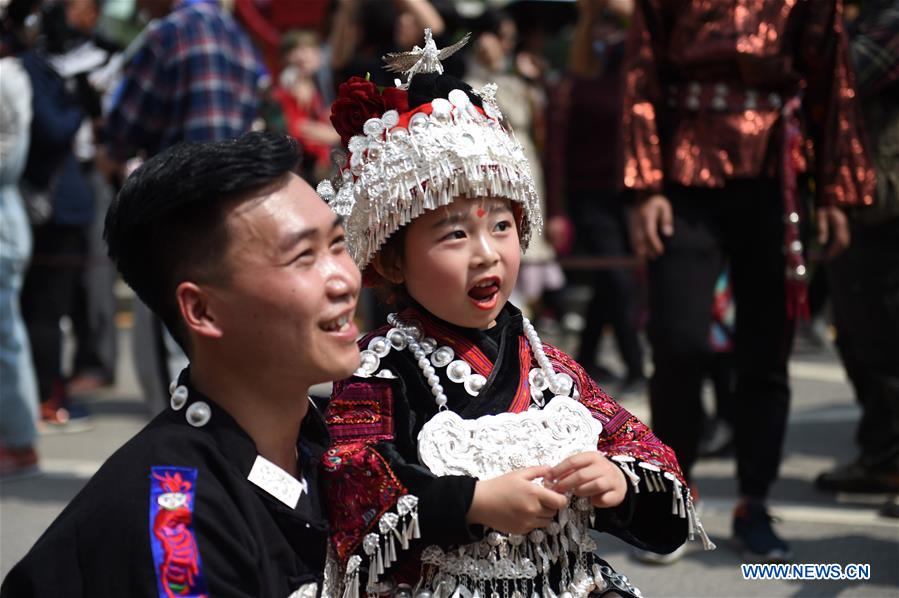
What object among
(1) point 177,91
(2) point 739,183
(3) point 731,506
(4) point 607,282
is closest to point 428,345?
(2) point 739,183

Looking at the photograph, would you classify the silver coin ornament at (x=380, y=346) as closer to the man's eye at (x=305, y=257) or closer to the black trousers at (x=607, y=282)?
the man's eye at (x=305, y=257)

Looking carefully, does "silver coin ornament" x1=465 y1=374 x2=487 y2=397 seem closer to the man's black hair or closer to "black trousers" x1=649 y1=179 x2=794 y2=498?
the man's black hair

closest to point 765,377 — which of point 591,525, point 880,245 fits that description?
point 880,245

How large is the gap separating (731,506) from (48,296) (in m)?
3.61

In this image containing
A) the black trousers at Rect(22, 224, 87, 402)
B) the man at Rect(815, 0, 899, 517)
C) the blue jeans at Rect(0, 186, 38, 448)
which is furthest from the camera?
the black trousers at Rect(22, 224, 87, 402)

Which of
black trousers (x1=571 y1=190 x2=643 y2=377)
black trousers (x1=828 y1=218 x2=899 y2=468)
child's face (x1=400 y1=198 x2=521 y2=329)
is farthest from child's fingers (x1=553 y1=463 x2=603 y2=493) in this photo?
black trousers (x1=571 y1=190 x2=643 y2=377)

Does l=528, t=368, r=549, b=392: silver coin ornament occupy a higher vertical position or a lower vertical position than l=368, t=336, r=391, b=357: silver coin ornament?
lower

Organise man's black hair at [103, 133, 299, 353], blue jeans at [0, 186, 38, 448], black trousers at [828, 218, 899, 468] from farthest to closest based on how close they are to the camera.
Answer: blue jeans at [0, 186, 38, 448] → black trousers at [828, 218, 899, 468] → man's black hair at [103, 133, 299, 353]

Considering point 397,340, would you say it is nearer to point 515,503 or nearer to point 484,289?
point 484,289

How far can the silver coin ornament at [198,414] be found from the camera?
2037mm

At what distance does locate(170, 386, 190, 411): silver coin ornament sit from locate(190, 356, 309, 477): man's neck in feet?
0.08

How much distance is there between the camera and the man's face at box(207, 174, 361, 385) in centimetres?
199

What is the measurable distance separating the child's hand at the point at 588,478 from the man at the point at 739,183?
169 centimetres

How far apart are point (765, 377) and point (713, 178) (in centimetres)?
67
